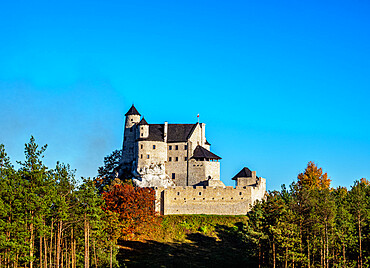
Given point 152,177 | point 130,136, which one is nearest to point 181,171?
point 152,177

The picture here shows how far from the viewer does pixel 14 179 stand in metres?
52.2

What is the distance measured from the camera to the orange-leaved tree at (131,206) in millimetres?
84062

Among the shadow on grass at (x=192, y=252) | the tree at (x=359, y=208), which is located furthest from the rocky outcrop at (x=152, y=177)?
the tree at (x=359, y=208)

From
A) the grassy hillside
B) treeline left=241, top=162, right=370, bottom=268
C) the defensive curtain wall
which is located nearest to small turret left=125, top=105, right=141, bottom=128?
the defensive curtain wall

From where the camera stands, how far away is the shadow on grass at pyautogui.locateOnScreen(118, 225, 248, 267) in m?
76.1

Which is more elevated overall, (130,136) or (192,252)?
(130,136)

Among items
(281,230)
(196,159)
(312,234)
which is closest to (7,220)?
(281,230)

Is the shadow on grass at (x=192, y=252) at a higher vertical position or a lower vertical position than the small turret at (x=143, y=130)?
lower

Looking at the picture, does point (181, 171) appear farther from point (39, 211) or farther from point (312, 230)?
point (39, 211)

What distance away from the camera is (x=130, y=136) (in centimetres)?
10188

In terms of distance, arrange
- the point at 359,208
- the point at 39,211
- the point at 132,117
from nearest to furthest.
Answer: the point at 39,211
the point at 359,208
the point at 132,117

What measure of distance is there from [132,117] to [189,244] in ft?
98.2

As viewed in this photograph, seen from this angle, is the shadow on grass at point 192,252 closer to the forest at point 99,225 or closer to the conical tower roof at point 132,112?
the forest at point 99,225

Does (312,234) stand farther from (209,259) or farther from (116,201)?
(116,201)
